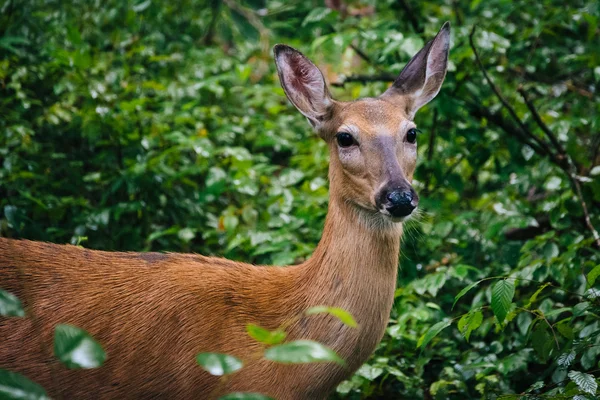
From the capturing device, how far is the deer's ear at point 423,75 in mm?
4727

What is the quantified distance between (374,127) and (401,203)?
61cm

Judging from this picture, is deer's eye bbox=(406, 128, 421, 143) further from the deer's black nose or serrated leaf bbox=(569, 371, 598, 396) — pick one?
serrated leaf bbox=(569, 371, 598, 396)

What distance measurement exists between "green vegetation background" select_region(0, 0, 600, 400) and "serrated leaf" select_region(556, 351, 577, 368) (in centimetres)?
43

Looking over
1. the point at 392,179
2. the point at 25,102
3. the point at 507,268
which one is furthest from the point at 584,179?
the point at 25,102

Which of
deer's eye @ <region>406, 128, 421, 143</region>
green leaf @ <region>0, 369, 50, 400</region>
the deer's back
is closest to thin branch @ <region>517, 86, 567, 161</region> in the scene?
deer's eye @ <region>406, 128, 421, 143</region>

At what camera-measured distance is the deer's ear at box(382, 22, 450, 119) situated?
473cm

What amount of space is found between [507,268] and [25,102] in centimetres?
372

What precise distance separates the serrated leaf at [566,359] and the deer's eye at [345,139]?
1472 millimetres

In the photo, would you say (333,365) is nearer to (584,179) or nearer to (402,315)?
(402,315)

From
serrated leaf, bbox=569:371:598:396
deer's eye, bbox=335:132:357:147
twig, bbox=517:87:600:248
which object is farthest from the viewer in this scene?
twig, bbox=517:87:600:248

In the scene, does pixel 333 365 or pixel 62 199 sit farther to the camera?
pixel 62 199

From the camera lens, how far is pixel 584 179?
5.18 meters

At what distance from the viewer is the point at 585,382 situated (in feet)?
11.8

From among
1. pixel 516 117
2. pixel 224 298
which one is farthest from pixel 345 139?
pixel 516 117
